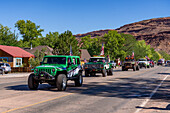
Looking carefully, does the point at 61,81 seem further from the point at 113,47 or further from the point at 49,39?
the point at 49,39

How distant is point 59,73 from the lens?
1388cm

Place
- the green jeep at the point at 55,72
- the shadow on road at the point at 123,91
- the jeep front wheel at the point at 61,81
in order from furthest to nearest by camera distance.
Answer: the green jeep at the point at 55,72 < the jeep front wheel at the point at 61,81 < the shadow on road at the point at 123,91

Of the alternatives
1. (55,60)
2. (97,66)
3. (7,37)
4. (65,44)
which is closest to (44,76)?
(55,60)

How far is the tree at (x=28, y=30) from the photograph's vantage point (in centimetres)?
9056

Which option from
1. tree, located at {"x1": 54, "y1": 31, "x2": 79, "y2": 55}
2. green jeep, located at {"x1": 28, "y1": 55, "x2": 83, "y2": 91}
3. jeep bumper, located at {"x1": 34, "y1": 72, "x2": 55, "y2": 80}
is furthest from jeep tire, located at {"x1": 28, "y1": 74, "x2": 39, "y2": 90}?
tree, located at {"x1": 54, "y1": 31, "x2": 79, "y2": 55}

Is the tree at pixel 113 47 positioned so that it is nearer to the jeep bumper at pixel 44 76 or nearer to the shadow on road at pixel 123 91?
the shadow on road at pixel 123 91

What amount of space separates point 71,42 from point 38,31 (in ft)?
122

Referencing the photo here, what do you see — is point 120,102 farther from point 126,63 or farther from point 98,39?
point 98,39

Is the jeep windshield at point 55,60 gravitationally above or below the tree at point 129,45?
below

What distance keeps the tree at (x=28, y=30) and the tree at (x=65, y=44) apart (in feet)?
108

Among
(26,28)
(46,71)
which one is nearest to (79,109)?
(46,71)

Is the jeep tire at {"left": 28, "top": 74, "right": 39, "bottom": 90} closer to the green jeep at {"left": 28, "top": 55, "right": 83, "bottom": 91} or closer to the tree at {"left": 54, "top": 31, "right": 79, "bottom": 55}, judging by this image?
the green jeep at {"left": 28, "top": 55, "right": 83, "bottom": 91}

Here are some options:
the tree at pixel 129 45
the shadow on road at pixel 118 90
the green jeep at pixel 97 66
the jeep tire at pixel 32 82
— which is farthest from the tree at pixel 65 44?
the jeep tire at pixel 32 82

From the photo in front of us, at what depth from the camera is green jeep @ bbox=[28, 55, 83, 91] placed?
13242mm
